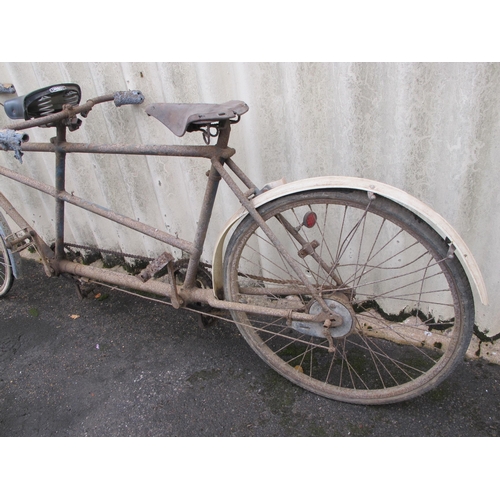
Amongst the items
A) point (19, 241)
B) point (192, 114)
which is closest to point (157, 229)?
point (192, 114)

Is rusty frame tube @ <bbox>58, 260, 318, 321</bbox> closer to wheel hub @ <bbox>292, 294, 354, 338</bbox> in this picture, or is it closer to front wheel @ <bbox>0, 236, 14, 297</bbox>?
wheel hub @ <bbox>292, 294, 354, 338</bbox>

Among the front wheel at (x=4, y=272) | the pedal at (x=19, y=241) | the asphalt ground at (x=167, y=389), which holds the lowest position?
the asphalt ground at (x=167, y=389)

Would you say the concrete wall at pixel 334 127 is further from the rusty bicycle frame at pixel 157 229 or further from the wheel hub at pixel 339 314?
the wheel hub at pixel 339 314

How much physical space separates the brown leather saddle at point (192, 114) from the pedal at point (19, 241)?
1375 mm

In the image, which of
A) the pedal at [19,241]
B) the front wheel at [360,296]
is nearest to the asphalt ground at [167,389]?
the front wheel at [360,296]

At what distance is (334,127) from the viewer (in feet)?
7.46

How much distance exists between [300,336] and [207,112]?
5.07ft

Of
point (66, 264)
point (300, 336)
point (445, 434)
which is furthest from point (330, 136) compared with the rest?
point (66, 264)

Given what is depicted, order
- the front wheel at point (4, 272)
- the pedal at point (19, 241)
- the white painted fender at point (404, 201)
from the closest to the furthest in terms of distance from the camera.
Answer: the white painted fender at point (404, 201)
the pedal at point (19, 241)
the front wheel at point (4, 272)

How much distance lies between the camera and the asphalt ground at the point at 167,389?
2178 mm

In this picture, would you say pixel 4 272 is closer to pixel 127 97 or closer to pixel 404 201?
pixel 127 97

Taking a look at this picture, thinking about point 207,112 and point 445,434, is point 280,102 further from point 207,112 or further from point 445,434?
point 445,434

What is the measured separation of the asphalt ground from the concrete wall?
644 millimetres

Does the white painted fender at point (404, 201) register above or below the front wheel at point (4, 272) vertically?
above
